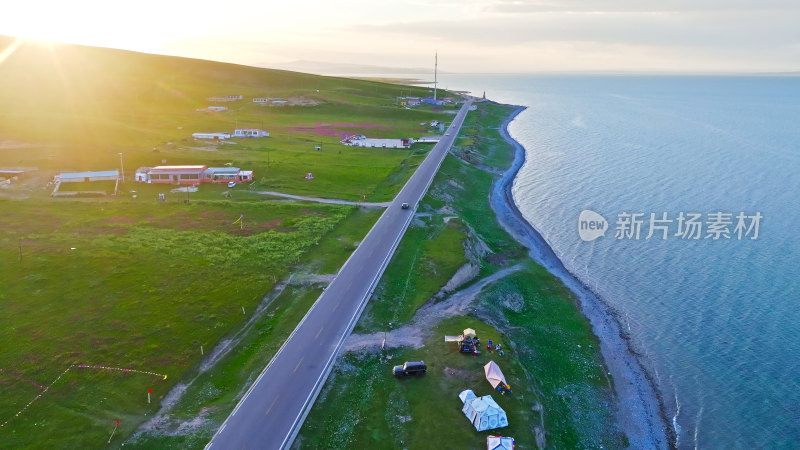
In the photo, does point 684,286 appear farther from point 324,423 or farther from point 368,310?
point 324,423

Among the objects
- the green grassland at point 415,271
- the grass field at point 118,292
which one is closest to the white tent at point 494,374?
the green grassland at point 415,271

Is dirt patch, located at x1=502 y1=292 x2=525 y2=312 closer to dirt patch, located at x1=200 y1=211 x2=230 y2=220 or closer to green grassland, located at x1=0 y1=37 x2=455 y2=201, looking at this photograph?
green grassland, located at x1=0 y1=37 x2=455 y2=201

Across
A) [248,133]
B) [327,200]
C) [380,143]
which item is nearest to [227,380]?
[327,200]

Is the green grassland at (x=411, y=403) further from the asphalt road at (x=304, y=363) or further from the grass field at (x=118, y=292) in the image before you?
the grass field at (x=118, y=292)

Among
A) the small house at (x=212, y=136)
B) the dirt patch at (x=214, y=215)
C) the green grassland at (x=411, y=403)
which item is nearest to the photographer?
the green grassland at (x=411, y=403)

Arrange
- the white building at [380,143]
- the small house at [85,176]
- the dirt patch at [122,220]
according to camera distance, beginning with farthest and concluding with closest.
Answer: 1. the white building at [380,143]
2. the small house at [85,176]
3. the dirt patch at [122,220]

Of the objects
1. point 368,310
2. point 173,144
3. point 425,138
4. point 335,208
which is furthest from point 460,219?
point 173,144

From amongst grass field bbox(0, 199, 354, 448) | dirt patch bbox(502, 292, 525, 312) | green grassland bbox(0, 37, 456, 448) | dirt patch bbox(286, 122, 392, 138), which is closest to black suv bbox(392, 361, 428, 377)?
green grassland bbox(0, 37, 456, 448)
